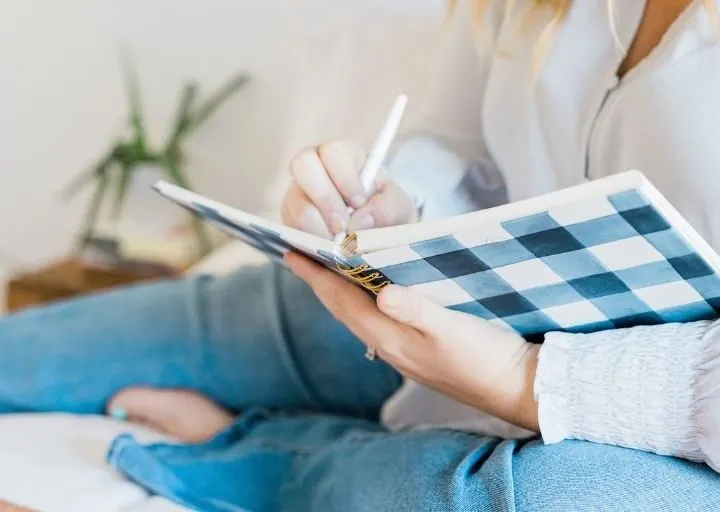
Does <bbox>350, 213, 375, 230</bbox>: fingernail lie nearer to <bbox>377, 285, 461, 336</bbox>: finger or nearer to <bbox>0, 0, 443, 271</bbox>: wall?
<bbox>377, 285, 461, 336</bbox>: finger

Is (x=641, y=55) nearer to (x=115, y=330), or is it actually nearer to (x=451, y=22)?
(x=451, y=22)

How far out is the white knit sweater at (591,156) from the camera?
1.64 ft

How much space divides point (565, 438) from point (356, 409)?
333 millimetres

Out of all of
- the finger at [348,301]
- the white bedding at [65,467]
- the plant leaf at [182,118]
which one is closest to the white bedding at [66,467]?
the white bedding at [65,467]

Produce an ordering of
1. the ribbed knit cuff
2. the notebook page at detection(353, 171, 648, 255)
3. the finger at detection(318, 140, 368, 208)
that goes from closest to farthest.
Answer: the notebook page at detection(353, 171, 648, 255), the ribbed knit cuff, the finger at detection(318, 140, 368, 208)

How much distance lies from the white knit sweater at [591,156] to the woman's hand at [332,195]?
0.48 ft

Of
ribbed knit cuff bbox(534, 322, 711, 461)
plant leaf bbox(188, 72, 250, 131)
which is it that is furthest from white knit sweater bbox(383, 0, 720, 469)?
plant leaf bbox(188, 72, 250, 131)

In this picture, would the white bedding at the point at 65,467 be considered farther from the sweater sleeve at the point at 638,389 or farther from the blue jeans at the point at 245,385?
the sweater sleeve at the point at 638,389

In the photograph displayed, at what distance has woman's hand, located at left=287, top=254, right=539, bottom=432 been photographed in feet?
1.72

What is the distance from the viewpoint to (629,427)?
1.67 feet

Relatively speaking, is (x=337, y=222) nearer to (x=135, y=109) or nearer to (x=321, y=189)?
(x=321, y=189)

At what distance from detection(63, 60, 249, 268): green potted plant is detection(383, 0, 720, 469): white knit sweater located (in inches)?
29.0

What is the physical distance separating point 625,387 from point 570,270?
0.09 meters

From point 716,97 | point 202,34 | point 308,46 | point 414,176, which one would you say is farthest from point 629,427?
point 202,34
